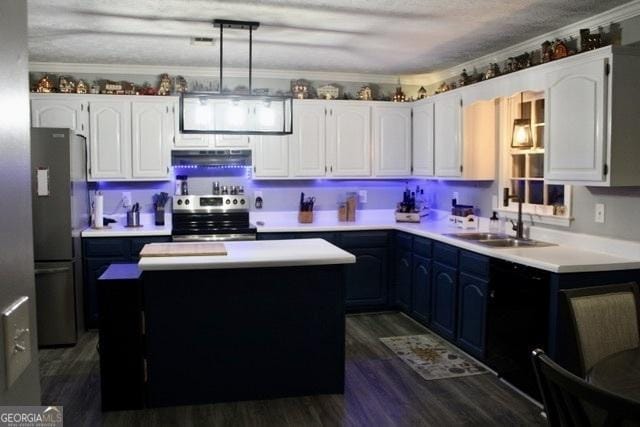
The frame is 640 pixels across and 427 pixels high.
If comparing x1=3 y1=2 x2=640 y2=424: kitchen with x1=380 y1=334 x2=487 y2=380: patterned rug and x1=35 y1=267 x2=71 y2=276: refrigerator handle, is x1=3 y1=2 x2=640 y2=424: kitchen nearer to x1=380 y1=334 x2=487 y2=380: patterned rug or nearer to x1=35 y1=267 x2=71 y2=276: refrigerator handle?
x1=380 y1=334 x2=487 y2=380: patterned rug

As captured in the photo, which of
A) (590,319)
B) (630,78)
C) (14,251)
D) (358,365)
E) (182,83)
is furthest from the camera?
(182,83)

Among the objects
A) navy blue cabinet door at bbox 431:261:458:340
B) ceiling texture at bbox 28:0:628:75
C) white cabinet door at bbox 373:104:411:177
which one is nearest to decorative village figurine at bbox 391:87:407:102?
white cabinet door at bbox 373:104:411:177

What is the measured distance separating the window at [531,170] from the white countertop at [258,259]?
170 cm

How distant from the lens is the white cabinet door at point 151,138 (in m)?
5.23

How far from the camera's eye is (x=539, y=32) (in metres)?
4.18

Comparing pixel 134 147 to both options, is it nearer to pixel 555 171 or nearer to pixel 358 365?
pixel 358 365

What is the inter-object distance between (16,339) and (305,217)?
15.6 feet

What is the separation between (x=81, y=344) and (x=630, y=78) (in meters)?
4.39

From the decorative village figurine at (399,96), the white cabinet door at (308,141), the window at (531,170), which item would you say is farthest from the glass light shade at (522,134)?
the white cabinet door at (308,141)

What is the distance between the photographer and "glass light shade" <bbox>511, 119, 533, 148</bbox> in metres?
4.16

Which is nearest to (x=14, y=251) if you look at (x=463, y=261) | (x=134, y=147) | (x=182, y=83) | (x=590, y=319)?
(x=590, y=319)

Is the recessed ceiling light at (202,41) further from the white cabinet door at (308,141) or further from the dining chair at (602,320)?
the dining chair at (602,320)

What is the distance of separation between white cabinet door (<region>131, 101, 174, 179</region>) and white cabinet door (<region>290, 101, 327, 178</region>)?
119cm

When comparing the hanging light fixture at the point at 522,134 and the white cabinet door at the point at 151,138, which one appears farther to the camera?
the white cabinet door at the point at 151,138
